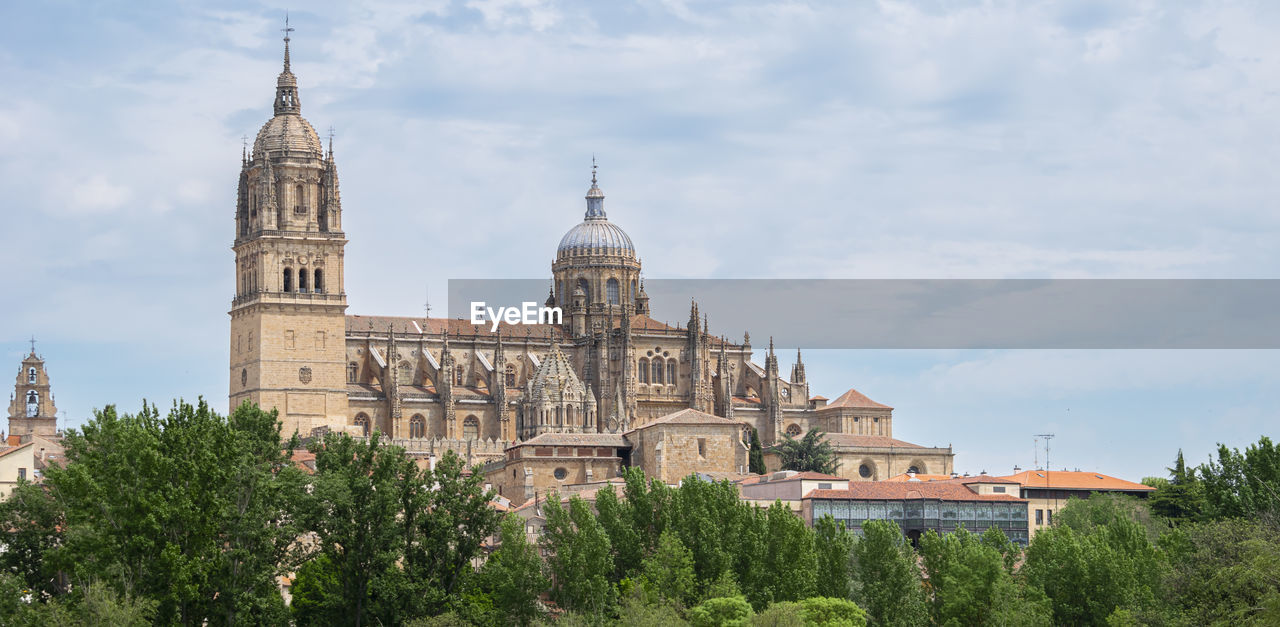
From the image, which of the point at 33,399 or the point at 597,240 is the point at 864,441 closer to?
the point at 597,240

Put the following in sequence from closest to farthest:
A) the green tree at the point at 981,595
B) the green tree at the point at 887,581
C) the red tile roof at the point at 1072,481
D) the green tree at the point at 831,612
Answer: the green tree at the point at 831,612 → the green tree at the point at 981,595 → the green tree at the point at 887,581 → the red tile roof at the point at 1072,481

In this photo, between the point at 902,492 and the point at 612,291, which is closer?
the point at 902,492

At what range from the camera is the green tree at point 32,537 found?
67375 millimetres

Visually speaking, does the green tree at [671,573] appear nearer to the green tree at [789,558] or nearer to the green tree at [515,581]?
the green tree at [789,558]

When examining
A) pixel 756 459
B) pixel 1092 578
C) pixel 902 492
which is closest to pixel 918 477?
pixel 756 459

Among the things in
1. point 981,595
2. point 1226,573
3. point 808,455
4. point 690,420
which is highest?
point 690,420

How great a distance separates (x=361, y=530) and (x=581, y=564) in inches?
284

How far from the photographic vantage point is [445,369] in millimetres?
126562

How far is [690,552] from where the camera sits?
7344 centimetres

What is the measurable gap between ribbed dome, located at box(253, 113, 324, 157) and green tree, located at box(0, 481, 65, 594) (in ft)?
187

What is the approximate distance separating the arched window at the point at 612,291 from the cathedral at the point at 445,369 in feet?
19.4

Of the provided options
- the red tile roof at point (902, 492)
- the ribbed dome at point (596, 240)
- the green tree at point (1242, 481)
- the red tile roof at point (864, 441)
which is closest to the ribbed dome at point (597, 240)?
the ribbed dome at point (596, 240)

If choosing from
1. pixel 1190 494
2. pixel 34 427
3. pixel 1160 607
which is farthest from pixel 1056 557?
pixel 34 427

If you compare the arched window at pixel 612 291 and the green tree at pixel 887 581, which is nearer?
the green tree at pixel 887 581
